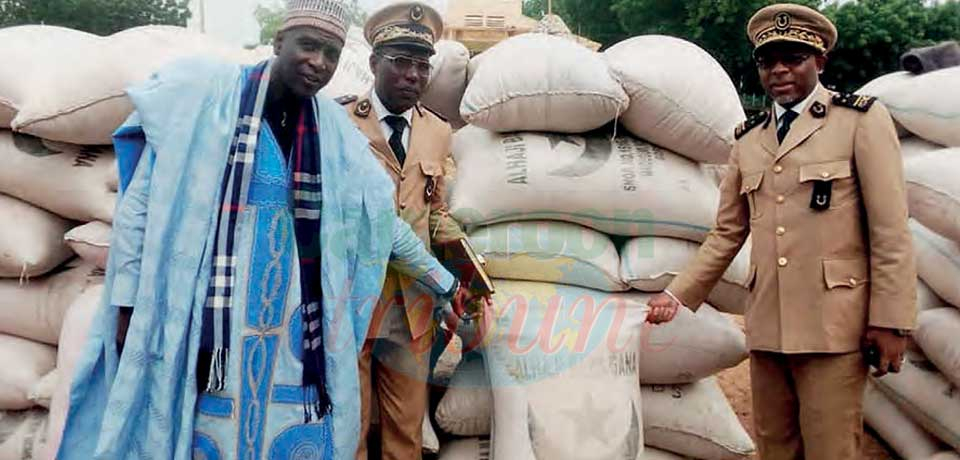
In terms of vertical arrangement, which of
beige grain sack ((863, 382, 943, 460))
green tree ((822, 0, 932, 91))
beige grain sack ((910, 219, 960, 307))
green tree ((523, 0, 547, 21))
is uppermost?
green tree ((523, 0, 547, 21))

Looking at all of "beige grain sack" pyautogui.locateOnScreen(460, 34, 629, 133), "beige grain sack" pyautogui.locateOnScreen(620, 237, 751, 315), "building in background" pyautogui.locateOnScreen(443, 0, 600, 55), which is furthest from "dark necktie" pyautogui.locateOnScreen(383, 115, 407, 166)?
"building in background" pyautogui.locateOnScreen(443, 0, 600, 55)

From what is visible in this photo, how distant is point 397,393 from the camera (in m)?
2.09

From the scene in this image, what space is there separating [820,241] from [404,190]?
44.0 inches

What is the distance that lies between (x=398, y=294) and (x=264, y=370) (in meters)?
→ 0.57

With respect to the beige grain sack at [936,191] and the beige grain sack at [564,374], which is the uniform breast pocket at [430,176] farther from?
the beige grain sack at [936,191]

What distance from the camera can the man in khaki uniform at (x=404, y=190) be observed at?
78.3 inches

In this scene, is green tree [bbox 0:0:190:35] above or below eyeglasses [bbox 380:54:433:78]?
above

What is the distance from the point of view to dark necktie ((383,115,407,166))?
2035 millimetres

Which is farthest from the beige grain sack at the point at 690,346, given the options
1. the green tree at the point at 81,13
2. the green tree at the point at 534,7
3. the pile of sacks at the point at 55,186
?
the green tree at the point at 534,7

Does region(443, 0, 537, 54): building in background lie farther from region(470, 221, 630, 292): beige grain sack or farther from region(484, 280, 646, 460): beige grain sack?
region(484, 280, 646, 460): beige grain sack

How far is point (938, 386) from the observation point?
99.1 inches

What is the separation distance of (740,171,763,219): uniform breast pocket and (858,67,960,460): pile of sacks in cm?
62

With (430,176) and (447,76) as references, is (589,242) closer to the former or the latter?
(430,176)

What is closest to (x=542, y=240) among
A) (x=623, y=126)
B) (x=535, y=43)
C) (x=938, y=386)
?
(x=623, y=126)
